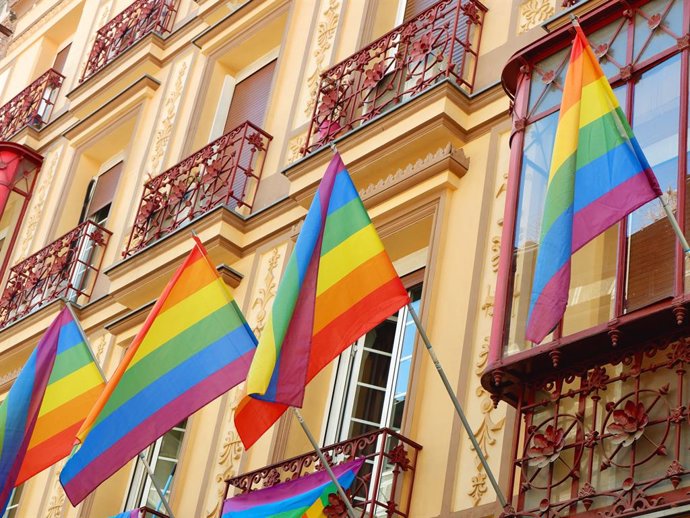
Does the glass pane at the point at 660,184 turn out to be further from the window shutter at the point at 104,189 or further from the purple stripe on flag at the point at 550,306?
the window shutter at the point at 104,189

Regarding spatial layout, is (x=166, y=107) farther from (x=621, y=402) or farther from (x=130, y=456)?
(x=621, y=402)

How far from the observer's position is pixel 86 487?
A: 9.27m

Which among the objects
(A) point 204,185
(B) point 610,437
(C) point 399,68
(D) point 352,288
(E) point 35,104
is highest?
(E) point 35,104

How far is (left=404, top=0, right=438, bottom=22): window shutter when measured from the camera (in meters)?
12.6

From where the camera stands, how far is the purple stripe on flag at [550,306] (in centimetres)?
726

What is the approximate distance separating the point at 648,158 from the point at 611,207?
2.56ft

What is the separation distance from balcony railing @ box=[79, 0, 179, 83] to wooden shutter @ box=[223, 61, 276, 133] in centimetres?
200

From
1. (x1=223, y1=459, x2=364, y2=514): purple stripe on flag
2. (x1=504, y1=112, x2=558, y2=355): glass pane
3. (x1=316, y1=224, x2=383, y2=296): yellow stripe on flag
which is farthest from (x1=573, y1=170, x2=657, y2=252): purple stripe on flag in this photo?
(x1=223, y1=459, x2=364, y2=514): purple stripe on flag

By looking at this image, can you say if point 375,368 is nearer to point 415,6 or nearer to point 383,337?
point 383,337

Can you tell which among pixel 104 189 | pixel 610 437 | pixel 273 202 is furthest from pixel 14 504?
pixel 610 437

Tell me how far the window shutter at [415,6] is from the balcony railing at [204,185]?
1712mm

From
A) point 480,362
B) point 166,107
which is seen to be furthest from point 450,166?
point 166,107

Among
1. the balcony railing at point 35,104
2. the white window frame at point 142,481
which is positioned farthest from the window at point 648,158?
the balcony railing at point 35,104

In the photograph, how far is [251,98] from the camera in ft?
48.1
